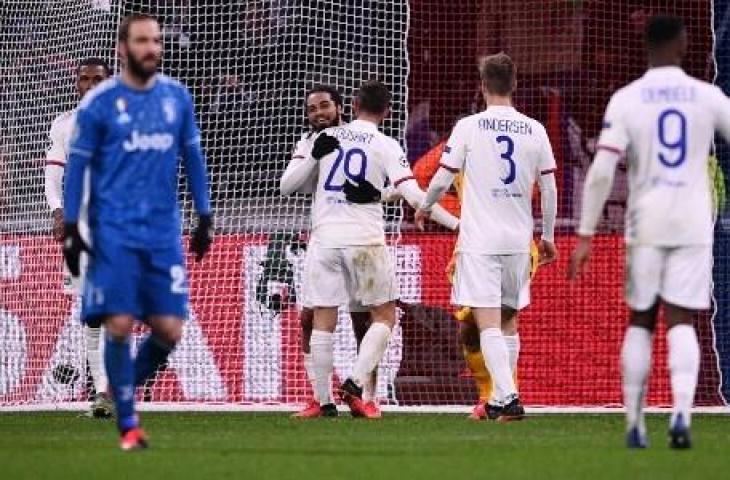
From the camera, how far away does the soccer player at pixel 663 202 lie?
9094 millimetres

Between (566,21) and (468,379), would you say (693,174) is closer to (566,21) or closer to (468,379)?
(468,379)

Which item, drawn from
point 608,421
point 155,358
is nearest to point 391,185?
point 608,421

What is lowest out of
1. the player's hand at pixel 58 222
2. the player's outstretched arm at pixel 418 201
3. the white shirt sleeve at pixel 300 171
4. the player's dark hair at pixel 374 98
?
the player's hand at pixel 58 222

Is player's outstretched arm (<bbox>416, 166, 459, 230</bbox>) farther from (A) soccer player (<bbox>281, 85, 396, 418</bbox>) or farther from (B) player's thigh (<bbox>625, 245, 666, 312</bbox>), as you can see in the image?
(B) player's thigh (<bbox>625, 245, 666, 312</bbox>)

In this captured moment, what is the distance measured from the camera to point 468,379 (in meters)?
15.3

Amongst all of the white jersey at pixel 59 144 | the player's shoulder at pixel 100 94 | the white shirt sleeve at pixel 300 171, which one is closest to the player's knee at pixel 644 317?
the player's shoulder at pixel 100 94

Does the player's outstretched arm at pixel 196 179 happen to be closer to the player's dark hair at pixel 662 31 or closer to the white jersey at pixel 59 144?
the player's dark hair at pixel 662 31

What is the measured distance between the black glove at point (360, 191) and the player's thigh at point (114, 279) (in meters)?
3.84

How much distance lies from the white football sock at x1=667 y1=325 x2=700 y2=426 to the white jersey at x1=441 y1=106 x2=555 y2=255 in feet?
10.2

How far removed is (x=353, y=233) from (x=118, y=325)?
396 cm

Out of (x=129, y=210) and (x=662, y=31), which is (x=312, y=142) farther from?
(x=662, y=31)

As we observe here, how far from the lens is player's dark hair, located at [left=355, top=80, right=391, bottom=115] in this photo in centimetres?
1291

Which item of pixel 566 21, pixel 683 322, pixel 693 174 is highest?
pixel 566 21

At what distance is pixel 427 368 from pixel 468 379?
13.6 inches
